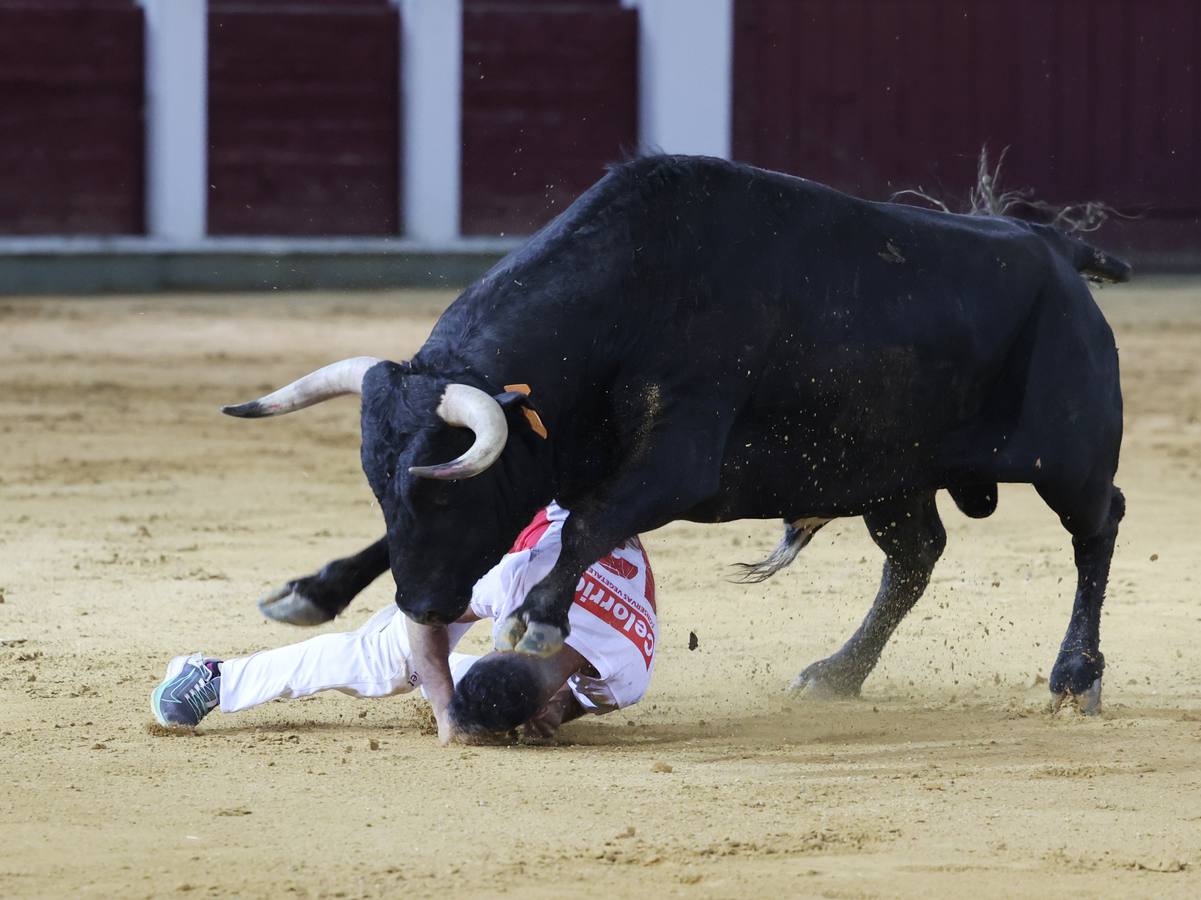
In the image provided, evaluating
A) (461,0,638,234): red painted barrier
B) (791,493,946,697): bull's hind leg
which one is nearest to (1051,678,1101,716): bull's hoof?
(791,493,946,697): bull's hind leg

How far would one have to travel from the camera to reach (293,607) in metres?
3.34

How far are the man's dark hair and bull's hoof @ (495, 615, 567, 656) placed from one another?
8 centimetres

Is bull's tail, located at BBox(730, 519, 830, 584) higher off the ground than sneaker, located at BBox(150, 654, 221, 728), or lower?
higher

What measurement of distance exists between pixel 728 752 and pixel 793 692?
0.56m

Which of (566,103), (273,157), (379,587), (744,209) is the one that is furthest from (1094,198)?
(744,209)

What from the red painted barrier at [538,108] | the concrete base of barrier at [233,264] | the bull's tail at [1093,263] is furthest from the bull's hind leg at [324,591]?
the red painted barrier at [538,108]

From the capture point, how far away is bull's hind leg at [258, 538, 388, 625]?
3.33 m

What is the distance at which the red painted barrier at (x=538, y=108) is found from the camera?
12.0 m

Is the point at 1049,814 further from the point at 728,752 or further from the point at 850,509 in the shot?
the point at 850,509

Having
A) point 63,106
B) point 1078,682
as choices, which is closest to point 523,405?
point 1078,682

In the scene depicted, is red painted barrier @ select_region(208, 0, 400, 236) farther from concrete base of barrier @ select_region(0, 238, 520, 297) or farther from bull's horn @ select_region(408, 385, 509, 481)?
bull's horn @ select_region(408, 385, 509, 481)

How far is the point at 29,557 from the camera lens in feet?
16.2

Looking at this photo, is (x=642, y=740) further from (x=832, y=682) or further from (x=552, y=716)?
(x=832, y=682)

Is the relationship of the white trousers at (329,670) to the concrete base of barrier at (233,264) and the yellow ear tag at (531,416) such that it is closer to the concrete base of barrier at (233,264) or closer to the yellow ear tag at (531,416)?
the yellow ear tag at (531,416)
